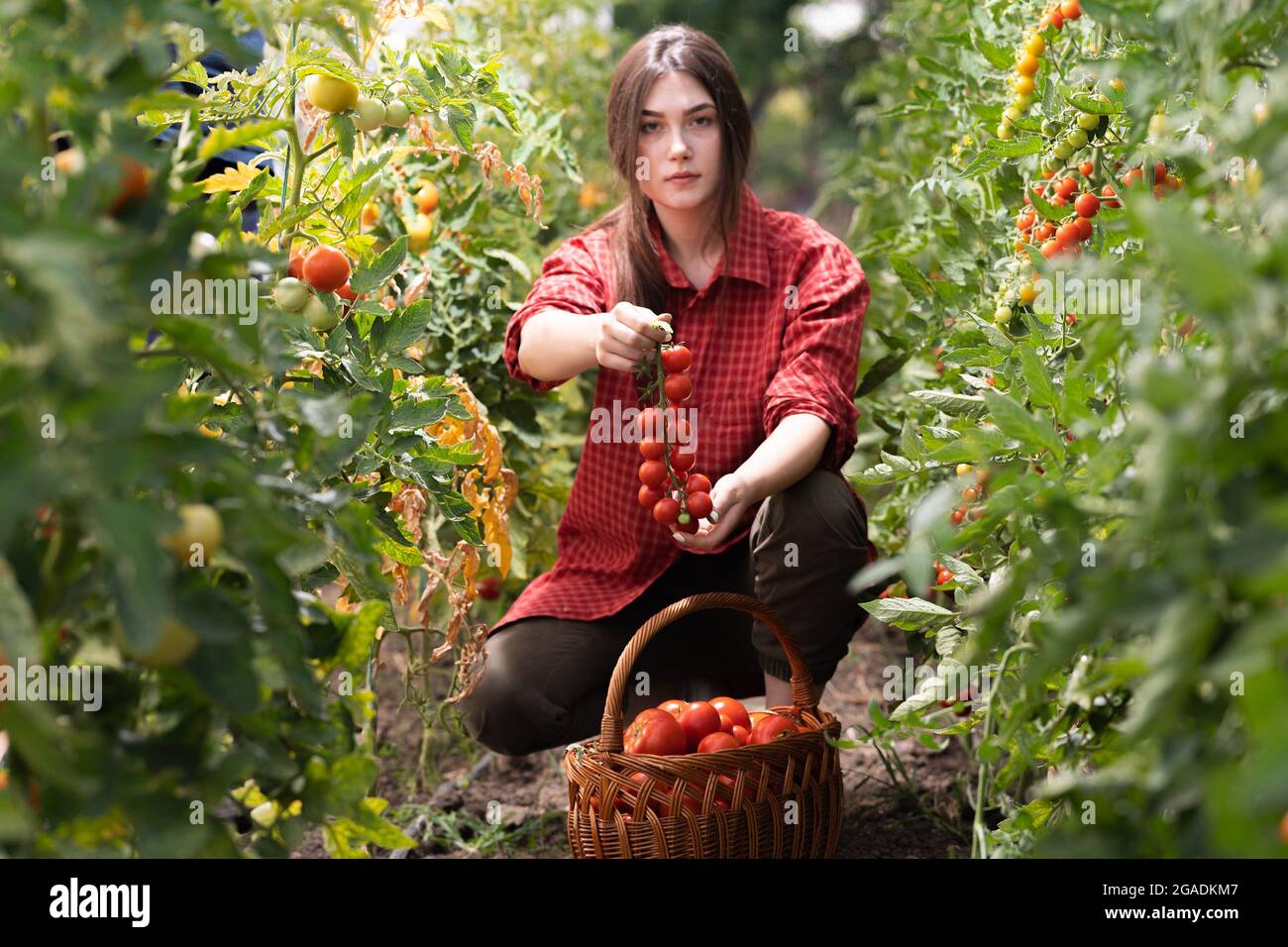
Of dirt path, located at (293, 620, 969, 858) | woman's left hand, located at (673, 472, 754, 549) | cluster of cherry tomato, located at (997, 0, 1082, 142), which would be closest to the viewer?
cluster of cherry tomato, located at (997, 0, 1082, 142)

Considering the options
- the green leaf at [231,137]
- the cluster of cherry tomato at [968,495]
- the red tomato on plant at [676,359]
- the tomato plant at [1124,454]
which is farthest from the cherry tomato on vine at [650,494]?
the green leaf at [231,137]

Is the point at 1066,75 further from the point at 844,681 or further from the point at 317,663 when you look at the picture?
the point at 844,681

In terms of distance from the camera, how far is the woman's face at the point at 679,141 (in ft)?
5.57

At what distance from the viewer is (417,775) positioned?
6.48 ft

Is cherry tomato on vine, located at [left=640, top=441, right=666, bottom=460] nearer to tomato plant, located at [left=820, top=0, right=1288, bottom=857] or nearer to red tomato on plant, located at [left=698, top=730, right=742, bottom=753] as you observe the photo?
tomato plant, located at [left=820, top=0, right=1288, bottom=857]

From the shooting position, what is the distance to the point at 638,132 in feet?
5.65

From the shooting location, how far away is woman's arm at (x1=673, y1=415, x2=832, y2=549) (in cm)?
152

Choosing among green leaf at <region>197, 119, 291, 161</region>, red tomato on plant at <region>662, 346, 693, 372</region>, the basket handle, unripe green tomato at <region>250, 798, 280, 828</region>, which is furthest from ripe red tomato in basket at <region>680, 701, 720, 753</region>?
green leaf at <region>197, 119, 291, 161</region>

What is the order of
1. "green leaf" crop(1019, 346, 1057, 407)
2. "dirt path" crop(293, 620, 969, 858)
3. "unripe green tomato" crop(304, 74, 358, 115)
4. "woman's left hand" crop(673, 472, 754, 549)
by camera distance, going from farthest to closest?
1. "dirt path" crop(293, 620, 969, 858)
2. "woman's left hand" crop(673, 472, 754, 549)
3. "unripe green tomato" crop(304, 74, 358, 115)
4. "green leaf" crop(1019, 346, 1057, 407)

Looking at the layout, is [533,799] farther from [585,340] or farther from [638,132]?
[638,132]

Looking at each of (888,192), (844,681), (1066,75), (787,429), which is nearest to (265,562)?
(787,429)

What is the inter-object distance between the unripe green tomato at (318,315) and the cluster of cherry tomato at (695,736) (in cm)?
57

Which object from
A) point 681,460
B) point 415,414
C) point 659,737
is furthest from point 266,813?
point 681,460

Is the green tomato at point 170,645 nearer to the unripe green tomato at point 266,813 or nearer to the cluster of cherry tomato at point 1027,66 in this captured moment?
the unripe green tomato at point 266,813
